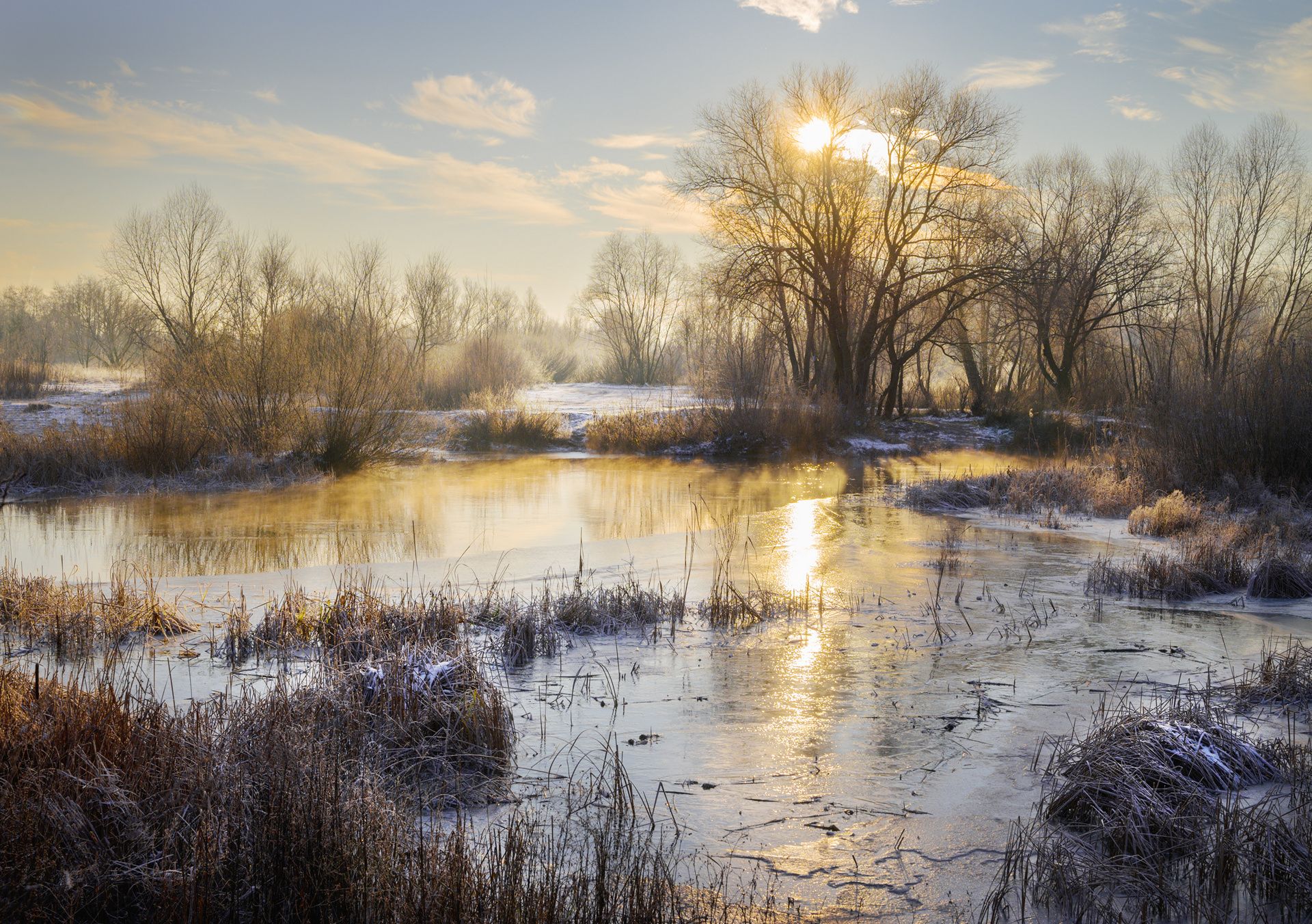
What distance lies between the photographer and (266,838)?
342 centimetres

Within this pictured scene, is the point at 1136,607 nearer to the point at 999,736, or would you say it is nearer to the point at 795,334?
the point at 999,736

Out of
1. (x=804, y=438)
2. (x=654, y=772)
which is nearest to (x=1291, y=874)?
(x=654, y=772)

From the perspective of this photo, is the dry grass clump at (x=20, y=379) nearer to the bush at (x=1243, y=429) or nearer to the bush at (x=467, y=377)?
the bush at (x=467, y=377)

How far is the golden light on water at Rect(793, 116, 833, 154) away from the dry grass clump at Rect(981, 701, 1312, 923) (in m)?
26.1

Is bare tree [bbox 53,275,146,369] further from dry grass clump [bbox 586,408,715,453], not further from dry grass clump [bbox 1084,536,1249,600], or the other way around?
dry grass clump [bbox 1084,536,1249,600]

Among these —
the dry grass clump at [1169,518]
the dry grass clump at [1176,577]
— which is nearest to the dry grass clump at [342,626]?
the dry grass clump at [1176,577]

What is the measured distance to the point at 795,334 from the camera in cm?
3500

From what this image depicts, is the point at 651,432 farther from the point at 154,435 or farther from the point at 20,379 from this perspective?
the point at 20,379

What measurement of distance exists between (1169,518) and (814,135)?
19.8m

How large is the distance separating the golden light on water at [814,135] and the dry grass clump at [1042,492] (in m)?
15.1

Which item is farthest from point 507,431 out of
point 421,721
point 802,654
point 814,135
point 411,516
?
point 421,721

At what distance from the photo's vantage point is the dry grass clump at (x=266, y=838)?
3.21 m

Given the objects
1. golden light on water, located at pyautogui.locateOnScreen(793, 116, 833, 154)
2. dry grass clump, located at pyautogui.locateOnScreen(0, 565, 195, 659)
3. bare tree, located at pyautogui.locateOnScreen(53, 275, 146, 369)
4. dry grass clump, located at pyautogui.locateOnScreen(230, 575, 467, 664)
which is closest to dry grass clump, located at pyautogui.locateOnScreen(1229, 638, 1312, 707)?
dry grass clump, located at pyautogui.locateOnScreen(230, 575, 467, 664)

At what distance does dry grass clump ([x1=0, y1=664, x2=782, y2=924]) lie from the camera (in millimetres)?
3215
